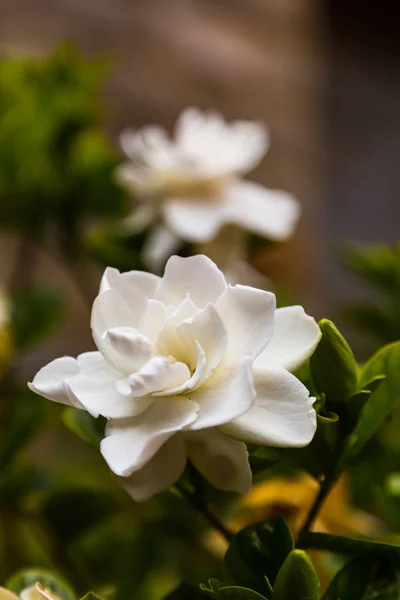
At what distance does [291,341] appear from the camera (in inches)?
12.0

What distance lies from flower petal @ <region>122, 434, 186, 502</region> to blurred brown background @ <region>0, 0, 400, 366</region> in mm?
1231

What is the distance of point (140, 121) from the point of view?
1.80m

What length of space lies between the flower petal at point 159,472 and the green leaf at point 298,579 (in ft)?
0.20

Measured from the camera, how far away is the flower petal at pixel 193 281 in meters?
0.30

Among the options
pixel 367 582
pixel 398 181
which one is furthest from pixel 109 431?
pixel 398 181

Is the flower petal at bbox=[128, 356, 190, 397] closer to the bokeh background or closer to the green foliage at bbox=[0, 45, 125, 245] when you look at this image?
the bokeh background

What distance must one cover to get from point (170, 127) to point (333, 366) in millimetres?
1613

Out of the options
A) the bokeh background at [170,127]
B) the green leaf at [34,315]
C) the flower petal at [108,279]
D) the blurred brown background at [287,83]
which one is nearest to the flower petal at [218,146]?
the bokeh background at [170,127]

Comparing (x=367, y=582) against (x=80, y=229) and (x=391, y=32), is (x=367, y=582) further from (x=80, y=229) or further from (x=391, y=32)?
(x=391, y=32)

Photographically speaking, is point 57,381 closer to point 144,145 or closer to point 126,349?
point 126,349

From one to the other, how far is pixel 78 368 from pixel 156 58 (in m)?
1.69

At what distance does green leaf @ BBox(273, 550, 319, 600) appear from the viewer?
0.90 ft

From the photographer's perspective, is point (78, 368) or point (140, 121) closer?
point (78, 368)

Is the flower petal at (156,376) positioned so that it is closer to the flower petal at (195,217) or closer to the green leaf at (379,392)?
Answer: the green leaf at (379,392)
